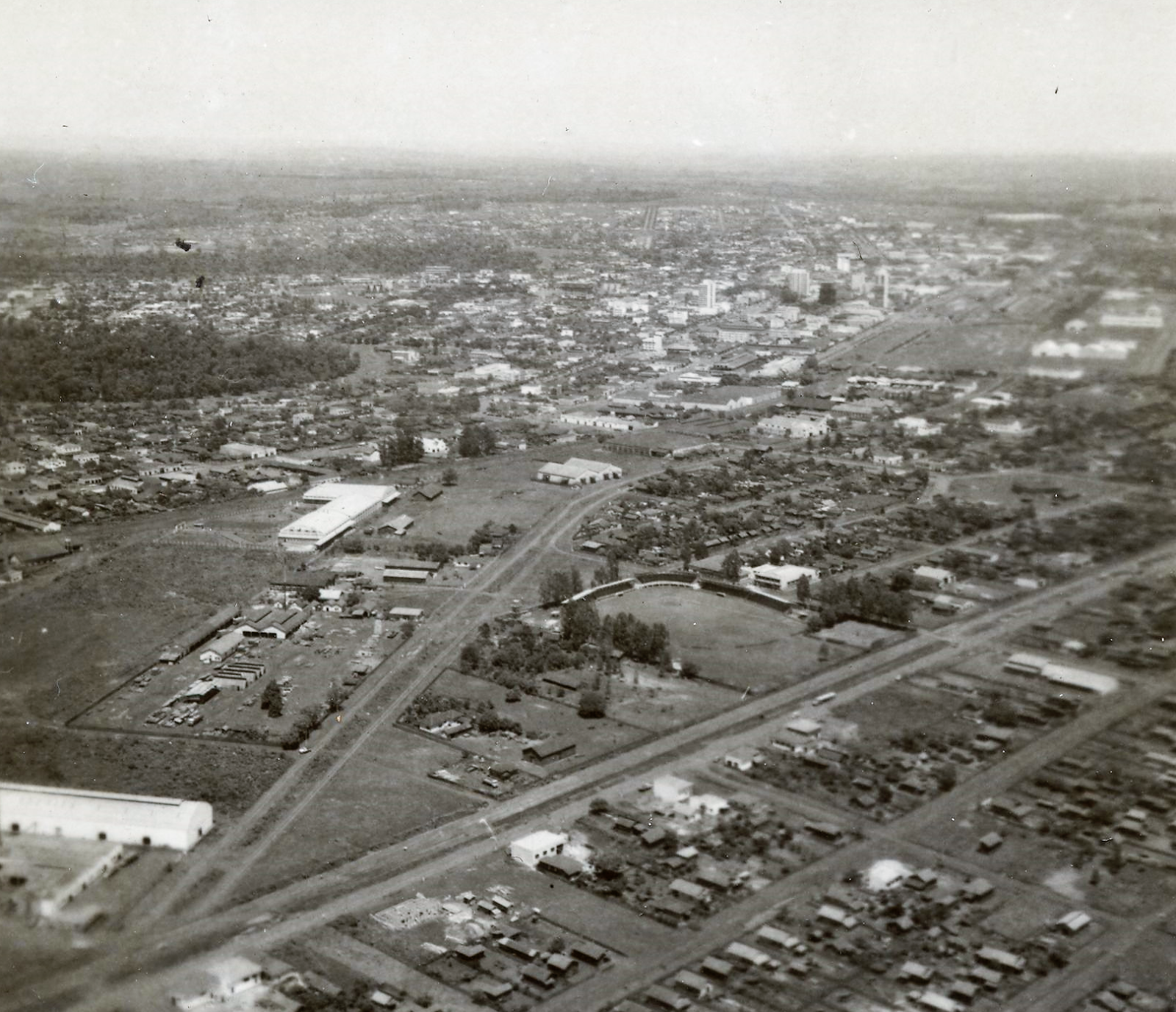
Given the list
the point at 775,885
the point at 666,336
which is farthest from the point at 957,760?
the point at 666,336

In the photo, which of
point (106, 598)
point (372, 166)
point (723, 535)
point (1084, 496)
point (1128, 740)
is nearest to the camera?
point (1128, 740)

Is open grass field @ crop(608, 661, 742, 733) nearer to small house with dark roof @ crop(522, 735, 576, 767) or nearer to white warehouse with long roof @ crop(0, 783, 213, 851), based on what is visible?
small house with dark roof @ crop(522, 735, 576, 767)

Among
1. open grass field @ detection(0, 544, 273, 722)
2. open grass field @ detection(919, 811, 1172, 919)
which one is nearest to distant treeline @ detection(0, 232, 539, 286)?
open grass field @ detection(0, 544, 273, 722)

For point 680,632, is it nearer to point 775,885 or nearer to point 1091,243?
point 775,885

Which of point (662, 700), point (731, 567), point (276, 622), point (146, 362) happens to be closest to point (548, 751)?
point (662, 700)

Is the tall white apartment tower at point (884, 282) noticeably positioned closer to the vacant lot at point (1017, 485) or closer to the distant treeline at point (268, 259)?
the vacant lot at point (1017, 485)

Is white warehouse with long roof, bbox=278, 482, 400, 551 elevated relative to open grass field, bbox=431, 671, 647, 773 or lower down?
elevated

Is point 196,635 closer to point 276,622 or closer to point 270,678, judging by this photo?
point 276,622
